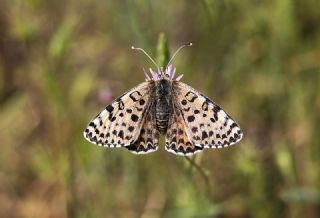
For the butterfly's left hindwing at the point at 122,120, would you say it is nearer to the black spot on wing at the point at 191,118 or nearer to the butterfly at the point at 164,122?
the butterfly at the point at 164,122

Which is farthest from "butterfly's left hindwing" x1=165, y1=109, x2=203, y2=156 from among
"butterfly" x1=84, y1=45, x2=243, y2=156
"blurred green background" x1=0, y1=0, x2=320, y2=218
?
"blurred green background" x1=0, y1=0, x2=320, y2=218

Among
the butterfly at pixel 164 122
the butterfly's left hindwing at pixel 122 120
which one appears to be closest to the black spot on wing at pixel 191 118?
the butterfly at pixel 164 122

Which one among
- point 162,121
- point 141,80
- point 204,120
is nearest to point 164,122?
point 162,121

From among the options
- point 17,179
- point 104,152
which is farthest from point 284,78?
point 17,179

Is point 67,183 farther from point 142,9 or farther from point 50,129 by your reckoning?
point 142,9

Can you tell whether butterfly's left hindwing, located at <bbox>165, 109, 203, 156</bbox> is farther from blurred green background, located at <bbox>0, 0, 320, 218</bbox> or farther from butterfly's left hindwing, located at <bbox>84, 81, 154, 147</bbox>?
blurred green background, located at <bbox>0, 0, 320, 218</bbox>

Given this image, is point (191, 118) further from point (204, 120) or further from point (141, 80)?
point (141, 80)
